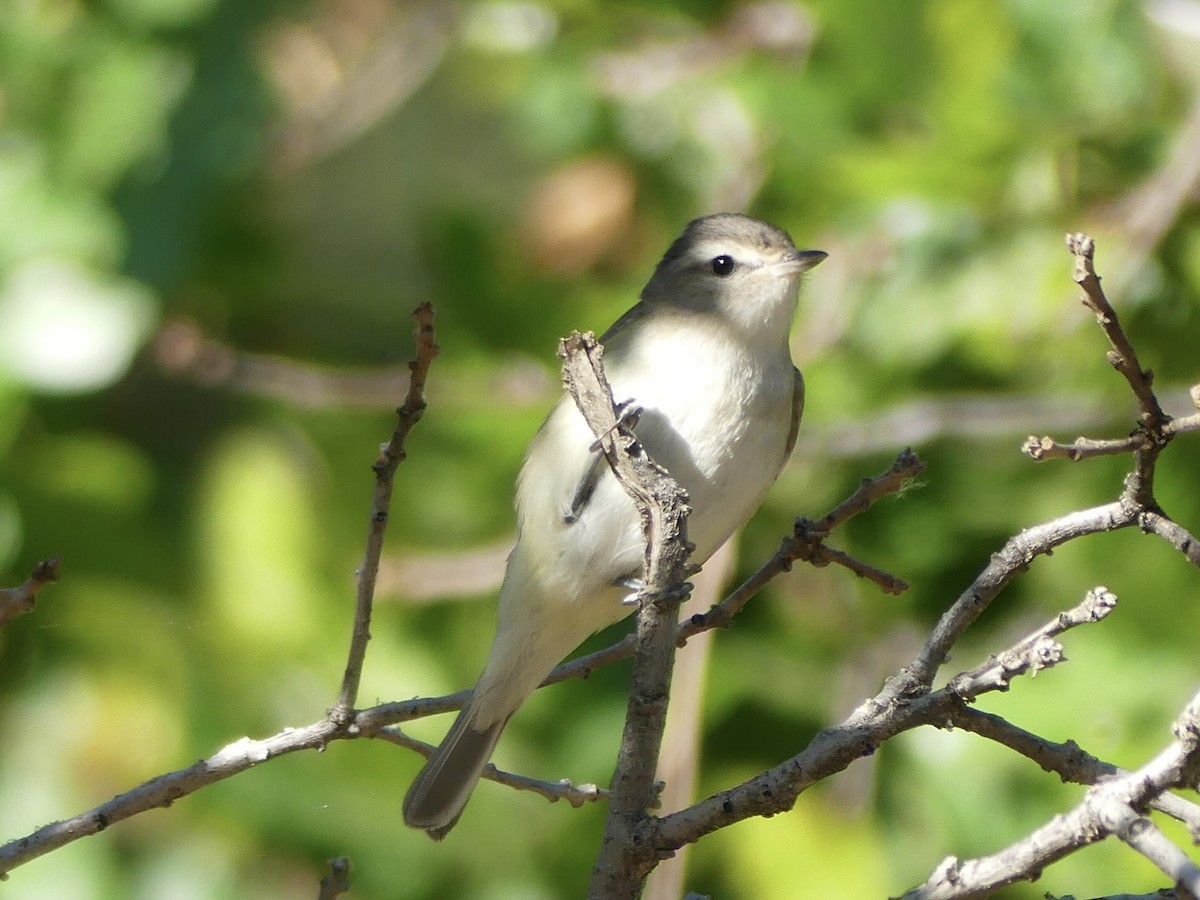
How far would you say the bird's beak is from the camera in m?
3.49

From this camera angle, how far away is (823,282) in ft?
14.0

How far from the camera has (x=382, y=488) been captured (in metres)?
1.93

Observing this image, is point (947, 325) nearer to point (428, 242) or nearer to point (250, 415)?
point (428, 242)

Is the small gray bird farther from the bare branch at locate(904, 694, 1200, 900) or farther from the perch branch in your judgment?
the bare branch at locate(904, 694, 1200, 900)

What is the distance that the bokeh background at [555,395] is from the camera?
3.71 m

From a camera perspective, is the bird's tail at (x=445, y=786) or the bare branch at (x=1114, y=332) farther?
the bird's tail at (x=445, y=786)

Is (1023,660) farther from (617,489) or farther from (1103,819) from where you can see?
(617,489)

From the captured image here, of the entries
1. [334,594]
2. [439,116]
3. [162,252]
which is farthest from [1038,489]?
[439,116]

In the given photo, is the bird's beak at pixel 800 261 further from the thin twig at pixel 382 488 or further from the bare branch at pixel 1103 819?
the bare branch at pixel 1103 819

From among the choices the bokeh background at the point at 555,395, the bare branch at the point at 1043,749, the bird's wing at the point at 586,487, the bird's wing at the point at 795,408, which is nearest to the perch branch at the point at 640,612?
the bare branch at the point at 1043,749

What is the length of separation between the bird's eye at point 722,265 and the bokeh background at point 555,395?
1.45 ft

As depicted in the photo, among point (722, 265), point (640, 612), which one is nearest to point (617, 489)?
point (722, 265)

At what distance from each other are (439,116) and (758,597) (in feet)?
11.4

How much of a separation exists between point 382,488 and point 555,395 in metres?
2.34
